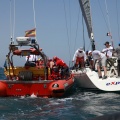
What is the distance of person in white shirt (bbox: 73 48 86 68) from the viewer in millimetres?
16281

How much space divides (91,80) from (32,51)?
119 inches

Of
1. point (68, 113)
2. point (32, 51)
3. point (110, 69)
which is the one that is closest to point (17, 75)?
point (32, 51)

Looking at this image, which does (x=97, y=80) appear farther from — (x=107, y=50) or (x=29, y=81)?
(x=29, y=81)

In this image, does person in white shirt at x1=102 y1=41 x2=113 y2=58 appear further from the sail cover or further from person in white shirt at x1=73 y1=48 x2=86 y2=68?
the sail cover

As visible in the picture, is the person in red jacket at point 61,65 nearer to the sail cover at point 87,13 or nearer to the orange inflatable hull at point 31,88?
the orange inflatable hull at point 31,88

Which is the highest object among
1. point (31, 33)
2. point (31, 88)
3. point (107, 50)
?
point (31, 33)

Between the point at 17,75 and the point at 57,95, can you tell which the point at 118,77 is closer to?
the point at 57,95

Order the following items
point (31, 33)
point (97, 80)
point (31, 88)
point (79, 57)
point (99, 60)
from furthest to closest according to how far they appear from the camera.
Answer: point (79, 57)
point (99, 60)
point (97, 80)
point (31, 33)
point (31, 88)

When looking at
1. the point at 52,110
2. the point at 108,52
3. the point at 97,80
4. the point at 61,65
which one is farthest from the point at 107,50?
the point at 52,110

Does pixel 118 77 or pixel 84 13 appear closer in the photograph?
pixel 118 77

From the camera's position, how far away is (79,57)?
1644 cm

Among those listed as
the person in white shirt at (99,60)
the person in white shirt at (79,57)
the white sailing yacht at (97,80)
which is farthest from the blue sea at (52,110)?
the person in white shirt at (79,57)

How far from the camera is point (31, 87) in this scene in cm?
1170

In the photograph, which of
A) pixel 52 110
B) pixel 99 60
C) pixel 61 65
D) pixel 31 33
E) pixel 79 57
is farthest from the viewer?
pixel 79 57
